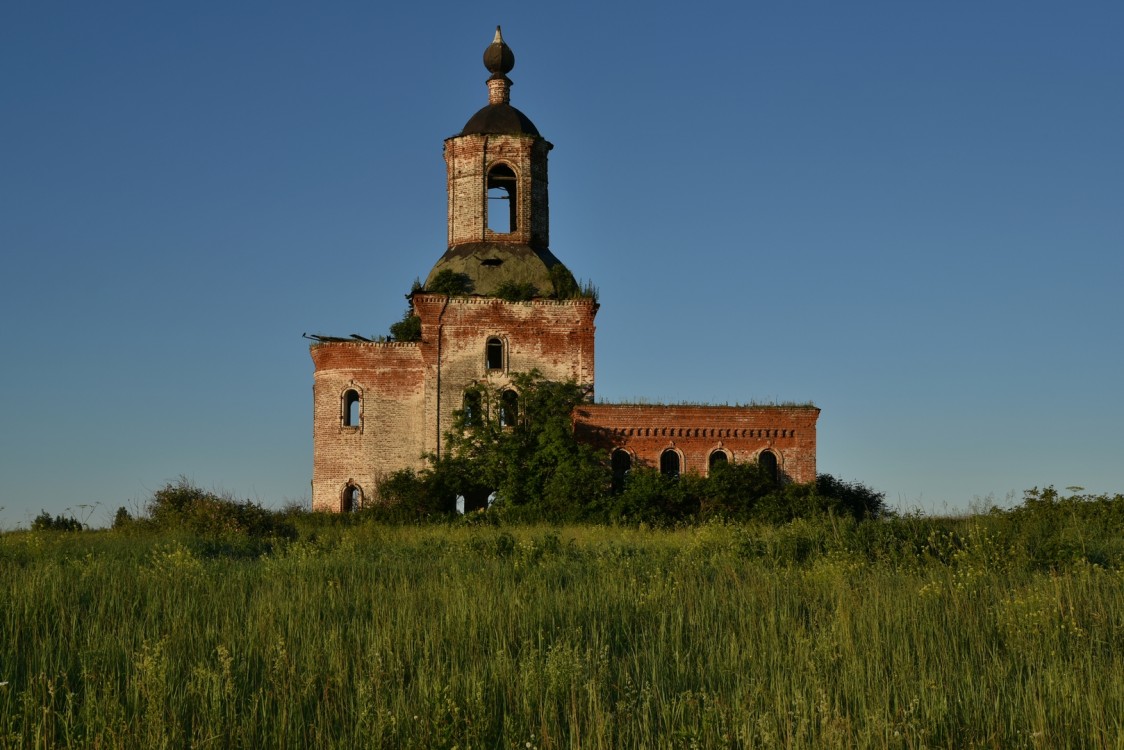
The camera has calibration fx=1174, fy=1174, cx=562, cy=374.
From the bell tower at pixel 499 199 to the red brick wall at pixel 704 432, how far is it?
4.52 m

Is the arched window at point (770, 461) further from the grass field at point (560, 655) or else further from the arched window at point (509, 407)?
the grass field at point (560, 655)

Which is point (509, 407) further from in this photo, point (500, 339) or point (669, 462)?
point (669, 462)

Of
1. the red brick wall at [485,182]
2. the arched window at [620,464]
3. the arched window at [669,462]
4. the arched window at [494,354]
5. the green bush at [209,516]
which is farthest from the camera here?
the red brick wall at [485,182]

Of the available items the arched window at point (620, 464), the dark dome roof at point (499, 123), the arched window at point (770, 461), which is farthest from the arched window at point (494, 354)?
the arched window at point (770, 461)

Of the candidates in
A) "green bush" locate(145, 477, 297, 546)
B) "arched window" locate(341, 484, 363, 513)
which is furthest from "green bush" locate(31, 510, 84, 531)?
"arched window" locate(341, 484, 363, 513)

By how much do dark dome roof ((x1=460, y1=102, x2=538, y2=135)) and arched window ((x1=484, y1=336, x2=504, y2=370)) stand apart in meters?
6.16

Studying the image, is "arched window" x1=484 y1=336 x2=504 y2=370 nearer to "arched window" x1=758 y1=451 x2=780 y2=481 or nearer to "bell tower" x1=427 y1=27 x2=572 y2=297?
"bell tower" x1=427 y1=27 x2=572 y2=297

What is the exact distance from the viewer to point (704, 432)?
30.4 metres

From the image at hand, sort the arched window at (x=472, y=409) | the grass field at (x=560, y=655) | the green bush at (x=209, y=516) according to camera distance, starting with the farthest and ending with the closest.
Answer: the arched window at (x=472, y=409) < the green bush at (x=209, y=516) < the grass field at (x=560, y=655)

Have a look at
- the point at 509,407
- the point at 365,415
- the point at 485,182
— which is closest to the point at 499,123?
the point at 485,182

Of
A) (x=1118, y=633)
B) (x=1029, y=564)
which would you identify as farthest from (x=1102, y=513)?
(x=1118, y=633)

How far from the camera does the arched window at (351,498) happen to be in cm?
3148

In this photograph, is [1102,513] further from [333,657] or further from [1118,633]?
[333,657]

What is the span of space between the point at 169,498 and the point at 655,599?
50.5ft
